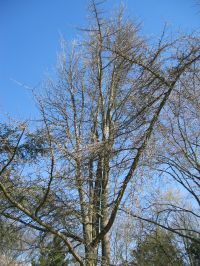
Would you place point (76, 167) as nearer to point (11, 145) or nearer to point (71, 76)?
point (11, 145)

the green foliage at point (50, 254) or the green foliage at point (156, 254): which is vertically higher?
the green foliage at point (156, 254)

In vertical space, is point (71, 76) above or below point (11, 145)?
above

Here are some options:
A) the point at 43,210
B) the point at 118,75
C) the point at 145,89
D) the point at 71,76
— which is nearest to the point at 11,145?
the point at 43,210

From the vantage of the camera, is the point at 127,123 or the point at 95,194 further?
the point at 95,194

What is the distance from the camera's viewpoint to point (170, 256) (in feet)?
28.3

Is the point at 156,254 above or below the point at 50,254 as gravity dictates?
above

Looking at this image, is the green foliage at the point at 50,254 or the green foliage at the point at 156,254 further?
the green foliage at the point at 156,254

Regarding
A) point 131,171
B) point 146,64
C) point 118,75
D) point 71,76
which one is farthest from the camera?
point 71,76

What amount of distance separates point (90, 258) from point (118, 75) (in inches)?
117

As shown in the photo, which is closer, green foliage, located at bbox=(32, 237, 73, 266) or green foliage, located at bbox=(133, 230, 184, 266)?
green foliage, located at bbox=(32, 237, 73, 266)

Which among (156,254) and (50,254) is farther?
(156,254)

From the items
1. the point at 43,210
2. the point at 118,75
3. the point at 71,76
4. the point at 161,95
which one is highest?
the point at 71,76

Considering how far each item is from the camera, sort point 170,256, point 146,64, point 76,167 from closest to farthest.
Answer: point 146,64 → point 76,167 → point 170,256

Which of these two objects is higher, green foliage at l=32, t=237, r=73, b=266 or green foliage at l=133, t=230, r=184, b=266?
green foliage at l=133, t=230, r=184, b=266
